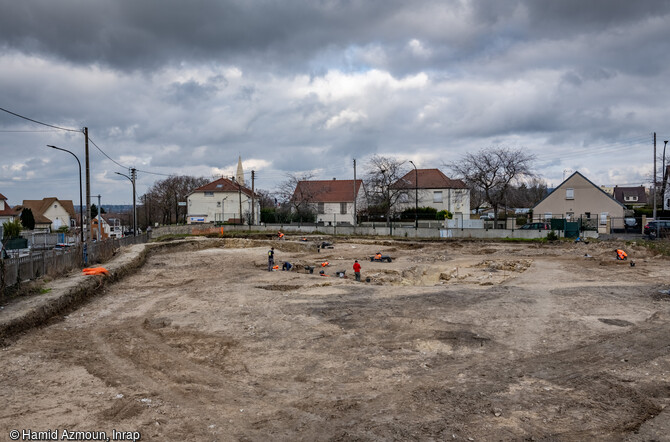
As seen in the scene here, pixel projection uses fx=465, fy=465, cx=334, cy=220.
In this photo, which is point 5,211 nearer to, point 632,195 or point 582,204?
point 582,204

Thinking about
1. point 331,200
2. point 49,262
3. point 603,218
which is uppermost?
point 331,200

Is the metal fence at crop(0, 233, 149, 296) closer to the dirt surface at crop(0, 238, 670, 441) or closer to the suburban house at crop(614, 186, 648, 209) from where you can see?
the dirt surface at crop(0, 238, 670, 441)

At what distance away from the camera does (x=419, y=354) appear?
9.83 metres

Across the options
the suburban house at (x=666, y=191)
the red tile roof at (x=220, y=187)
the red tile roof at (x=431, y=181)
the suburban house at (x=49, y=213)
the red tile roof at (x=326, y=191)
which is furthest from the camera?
the suburban house at (x=49, y=213)

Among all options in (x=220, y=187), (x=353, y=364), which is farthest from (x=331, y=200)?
(x=353, y=364)

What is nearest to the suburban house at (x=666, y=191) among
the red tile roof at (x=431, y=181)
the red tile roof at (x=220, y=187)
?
the red tile roof at (x=431, y=181)

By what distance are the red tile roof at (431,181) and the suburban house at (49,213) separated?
5906cm

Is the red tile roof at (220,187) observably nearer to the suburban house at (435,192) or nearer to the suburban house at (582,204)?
the suburban house at (435,192)

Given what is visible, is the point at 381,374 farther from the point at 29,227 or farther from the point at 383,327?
the point at 29,227

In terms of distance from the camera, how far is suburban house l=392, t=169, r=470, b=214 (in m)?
64.9

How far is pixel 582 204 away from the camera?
2044 inches

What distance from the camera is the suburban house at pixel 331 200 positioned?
2683 inches

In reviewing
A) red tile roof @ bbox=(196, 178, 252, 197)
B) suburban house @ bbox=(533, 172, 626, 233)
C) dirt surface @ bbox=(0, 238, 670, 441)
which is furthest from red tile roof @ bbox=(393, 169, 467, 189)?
dirt surface @ bbox=(0, 238, 670, 441)

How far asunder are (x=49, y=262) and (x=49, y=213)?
2907 inches
